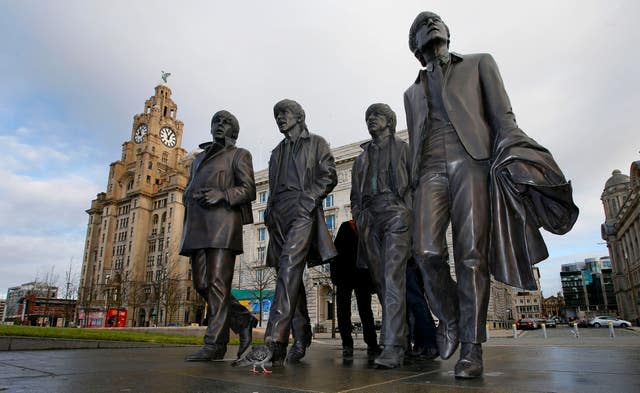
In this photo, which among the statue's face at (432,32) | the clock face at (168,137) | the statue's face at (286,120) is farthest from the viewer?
the clock face at (168,137)

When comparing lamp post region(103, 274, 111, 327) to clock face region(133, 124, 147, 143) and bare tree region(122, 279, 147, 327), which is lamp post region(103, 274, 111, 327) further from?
clock face region(133, 124, 147, 143)

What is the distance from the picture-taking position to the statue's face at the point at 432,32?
3.87m

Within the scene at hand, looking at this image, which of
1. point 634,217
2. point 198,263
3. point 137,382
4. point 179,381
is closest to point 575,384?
point 179,381

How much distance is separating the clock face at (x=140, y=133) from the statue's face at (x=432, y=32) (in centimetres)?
9443

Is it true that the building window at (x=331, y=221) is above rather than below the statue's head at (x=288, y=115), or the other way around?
above

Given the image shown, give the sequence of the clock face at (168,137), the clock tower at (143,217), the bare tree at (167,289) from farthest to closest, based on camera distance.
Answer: the clock face at (168,137)
the clock tower at (143,217)
the bare tree at (167,289)

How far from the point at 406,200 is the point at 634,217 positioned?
207 ft

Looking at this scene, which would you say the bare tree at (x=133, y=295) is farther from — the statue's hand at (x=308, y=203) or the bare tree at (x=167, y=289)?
the statue's hand at (x=308, y=203)

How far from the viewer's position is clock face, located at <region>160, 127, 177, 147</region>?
90.8 meters

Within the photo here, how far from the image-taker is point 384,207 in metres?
4.69

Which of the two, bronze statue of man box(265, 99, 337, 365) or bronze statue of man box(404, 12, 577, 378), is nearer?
bronze statue of man box(404, 12, 577, 378)

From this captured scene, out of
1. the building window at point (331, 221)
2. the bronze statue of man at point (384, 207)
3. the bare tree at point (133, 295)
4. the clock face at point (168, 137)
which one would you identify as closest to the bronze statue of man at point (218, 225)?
the bronze statue of man at point (384, 207)

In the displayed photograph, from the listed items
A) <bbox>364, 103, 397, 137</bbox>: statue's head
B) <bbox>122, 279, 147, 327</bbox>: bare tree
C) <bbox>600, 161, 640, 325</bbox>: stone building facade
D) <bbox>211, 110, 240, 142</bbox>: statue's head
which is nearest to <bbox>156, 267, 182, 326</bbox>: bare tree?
<bbox>122, 279, 147, 327</bbox>: bare tree

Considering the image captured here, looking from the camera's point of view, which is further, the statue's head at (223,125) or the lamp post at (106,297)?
the lamp post at (106,297)
